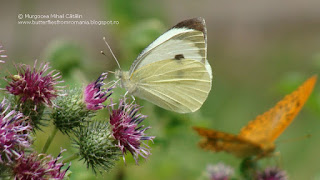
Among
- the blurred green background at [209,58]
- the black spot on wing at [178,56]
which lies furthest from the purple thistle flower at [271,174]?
the black spot on wing at [178,56]

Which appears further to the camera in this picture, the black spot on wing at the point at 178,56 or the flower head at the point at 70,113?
the black spot on wing at the point at 178,56

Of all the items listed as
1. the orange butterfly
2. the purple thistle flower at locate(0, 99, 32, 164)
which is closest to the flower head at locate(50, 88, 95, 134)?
the purple thistle flower at locate(0, 99, 32, 164)

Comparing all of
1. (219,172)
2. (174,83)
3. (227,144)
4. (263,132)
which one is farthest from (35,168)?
Answer: (263,132)

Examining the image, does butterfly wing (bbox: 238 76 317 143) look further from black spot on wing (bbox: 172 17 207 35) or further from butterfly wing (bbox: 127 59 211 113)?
black spot on wing (bbox: 172 17 207 35)

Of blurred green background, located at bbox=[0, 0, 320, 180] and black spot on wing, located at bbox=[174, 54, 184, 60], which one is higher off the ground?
blurred green background, located at bbox=[0, 0, 320, 180]

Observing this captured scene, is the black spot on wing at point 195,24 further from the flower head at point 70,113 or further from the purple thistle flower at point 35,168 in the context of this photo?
the purple thistle flower at point 35,168

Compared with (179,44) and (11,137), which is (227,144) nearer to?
(179,44)
